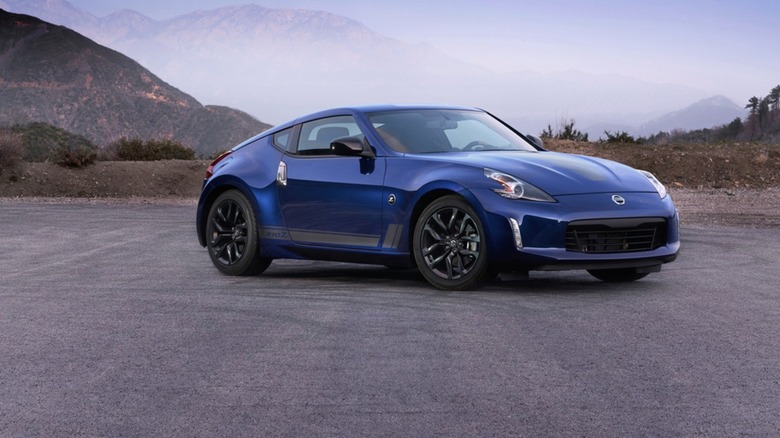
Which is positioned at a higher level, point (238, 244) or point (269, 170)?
point (269, 170)

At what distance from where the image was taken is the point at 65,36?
100750 mm

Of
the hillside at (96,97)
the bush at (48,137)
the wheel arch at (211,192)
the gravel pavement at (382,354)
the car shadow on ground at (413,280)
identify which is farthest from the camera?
the hillside at (96,97)

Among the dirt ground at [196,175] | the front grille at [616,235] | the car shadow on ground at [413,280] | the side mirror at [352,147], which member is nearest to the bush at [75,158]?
the dirt ground at [196,175]

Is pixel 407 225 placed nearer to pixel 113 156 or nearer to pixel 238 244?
pixel 238 244

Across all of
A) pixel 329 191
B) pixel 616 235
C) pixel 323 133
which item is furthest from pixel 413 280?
pixel 616 235

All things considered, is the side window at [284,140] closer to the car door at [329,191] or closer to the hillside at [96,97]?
the car door at [329,191]

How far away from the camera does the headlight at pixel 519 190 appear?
9.32m

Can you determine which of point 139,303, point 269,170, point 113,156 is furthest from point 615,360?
point 113,156

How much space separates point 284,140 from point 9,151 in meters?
19.2

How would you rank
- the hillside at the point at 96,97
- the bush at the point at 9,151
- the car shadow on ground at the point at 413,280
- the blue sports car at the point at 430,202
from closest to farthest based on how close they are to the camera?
1. the blue sports car at the point at 430,202
2. the car shadow on ground at the point at 413,280
3. the bush at the point at 9,151
4. the hillside at the point at 96,97

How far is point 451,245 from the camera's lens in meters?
9.55

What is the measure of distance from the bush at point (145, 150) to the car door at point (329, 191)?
22.9 meters

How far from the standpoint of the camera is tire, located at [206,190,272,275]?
11.1 meters

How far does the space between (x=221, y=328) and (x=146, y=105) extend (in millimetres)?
77536
